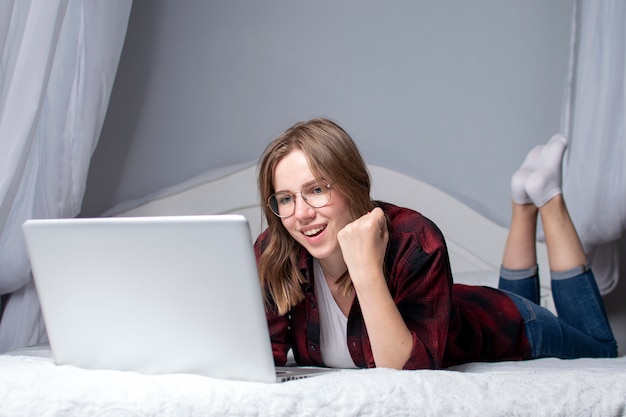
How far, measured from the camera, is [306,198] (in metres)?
1.50

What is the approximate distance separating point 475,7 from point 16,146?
1.79 metres

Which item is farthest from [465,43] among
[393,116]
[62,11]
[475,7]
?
[62,11]

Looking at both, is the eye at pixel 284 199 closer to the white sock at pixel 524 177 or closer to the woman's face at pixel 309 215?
the woman's face at pixel 309 215

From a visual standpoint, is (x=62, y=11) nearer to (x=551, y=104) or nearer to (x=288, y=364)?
(x=288, y=364)

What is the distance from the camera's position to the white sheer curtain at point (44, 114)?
1.77 m

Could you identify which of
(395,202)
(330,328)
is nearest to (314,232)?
(330,328)

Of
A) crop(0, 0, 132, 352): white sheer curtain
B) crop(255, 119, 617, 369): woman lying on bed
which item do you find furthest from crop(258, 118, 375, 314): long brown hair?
crop(0, 0, 132, 352): white sheer curtain

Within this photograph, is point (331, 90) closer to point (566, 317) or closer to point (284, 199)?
point (566, 317)

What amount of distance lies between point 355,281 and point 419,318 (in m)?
0.17

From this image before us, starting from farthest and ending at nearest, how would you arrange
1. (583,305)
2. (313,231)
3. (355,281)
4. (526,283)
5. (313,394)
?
(526,283) → (583,305) → (313,231) → (355,281) → (313,394)

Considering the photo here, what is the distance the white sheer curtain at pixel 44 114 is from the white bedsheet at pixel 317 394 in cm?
73

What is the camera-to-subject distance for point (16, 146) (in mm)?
1783

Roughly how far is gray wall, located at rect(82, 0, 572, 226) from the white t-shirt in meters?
1.37

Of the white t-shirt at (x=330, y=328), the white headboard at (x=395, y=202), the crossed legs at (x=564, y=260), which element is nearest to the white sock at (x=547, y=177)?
the crossed legs at (x=564, y=260)
